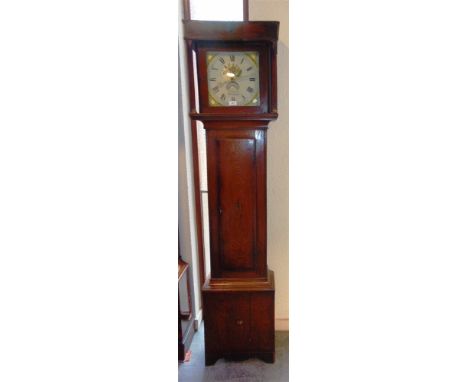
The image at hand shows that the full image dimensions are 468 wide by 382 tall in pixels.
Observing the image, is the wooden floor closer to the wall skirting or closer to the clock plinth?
the clock plinth

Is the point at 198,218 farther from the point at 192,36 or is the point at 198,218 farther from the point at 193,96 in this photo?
the point at 192,36

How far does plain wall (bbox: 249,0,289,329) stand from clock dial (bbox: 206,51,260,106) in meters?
0.37

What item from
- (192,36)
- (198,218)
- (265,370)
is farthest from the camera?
(198,218)

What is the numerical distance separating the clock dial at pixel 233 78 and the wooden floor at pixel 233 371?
4.41 feet

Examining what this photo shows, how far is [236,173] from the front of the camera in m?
1.16

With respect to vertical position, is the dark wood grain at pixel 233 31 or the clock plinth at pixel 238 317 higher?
the dark wood grain at pixel 233 31

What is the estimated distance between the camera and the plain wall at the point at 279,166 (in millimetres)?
1329

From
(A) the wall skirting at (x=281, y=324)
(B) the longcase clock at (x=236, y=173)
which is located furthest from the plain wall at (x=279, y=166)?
(B) the longcase clock at (x=236, y=173)

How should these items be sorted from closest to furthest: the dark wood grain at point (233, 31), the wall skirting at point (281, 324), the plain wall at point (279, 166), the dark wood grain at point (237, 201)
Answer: the dark wood grain at point (233, 31) < the dark wood grain at point (237, 201) < the plain wall at point (279, 166) < the wall skirting at point (281, 324)

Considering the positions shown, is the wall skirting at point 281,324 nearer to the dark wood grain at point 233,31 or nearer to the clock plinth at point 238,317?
the clock plinth at point 238,317
